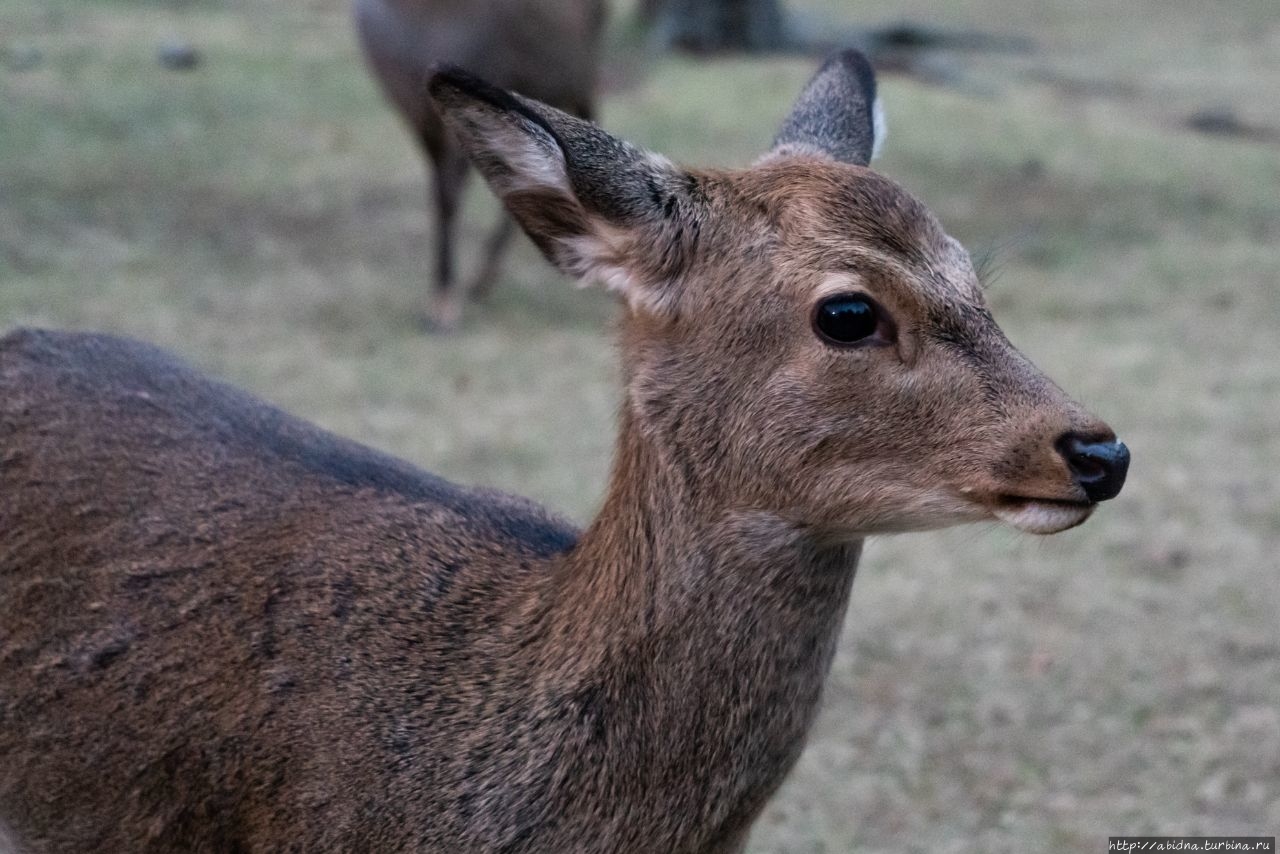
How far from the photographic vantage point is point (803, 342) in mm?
2736

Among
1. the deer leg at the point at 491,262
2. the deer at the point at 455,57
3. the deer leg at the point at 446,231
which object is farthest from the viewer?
the deer leg at the point at 491,262

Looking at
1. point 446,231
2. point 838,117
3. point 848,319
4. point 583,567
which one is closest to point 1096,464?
point 848,319

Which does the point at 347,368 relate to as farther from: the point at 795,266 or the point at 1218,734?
the point at 795,266

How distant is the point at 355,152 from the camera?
11531 millimetres

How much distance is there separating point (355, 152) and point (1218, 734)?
851 centimetres

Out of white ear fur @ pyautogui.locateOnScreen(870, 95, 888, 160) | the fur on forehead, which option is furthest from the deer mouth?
white ear fur @ pyautogui.locateOnScreen(870, 95, 888, 160)

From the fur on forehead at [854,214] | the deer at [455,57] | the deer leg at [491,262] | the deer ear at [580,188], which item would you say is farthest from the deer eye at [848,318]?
the deer leg at [491,262]

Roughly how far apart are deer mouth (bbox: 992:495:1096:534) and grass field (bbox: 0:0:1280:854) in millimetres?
403

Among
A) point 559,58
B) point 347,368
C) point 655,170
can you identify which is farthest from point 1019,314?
point 655,170

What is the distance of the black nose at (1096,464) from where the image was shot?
251cm

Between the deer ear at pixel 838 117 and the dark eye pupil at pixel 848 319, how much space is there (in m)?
0.65

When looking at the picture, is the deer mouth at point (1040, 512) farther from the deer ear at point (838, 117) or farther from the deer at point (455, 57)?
the deer at point (455, 57)

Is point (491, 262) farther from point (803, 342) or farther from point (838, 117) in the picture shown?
point (803, 342)

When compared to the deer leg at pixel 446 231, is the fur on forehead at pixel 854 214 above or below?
above
